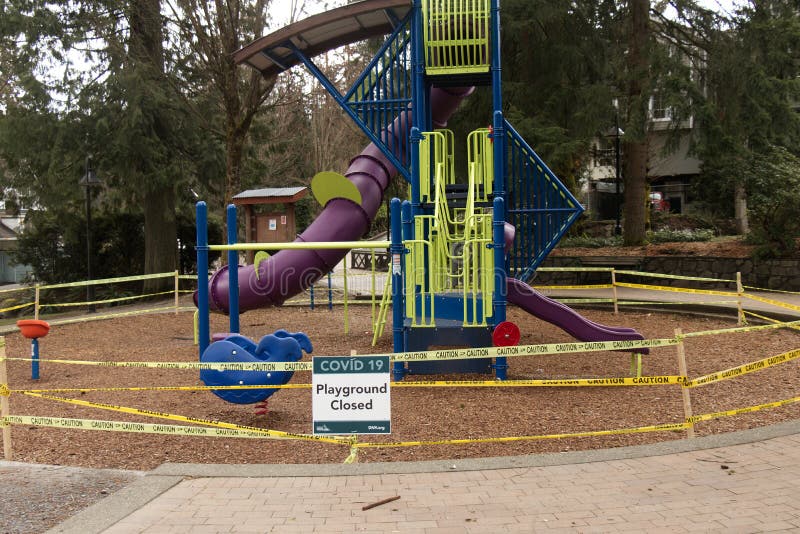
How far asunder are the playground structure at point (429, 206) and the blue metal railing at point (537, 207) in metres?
0.03

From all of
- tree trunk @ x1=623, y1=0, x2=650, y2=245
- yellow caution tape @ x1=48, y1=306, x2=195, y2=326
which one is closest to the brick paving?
yellow caution tape @ x1=48, y1=306, x2=195, y2=326

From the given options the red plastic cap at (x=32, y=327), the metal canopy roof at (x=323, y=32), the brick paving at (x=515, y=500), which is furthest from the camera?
the metal canopy roof at (x=323, y=32)

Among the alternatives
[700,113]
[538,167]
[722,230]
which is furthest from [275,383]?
[722,230]

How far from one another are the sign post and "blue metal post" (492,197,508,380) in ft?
10.7

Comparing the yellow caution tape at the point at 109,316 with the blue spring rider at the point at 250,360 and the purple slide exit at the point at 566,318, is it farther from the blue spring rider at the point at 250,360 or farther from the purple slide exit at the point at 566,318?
the purple slide exit at the point at 566,318

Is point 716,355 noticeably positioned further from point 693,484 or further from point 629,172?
point 629,172

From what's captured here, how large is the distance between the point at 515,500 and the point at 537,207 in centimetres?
→ 668

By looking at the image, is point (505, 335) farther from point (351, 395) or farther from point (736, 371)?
point (351, 395)

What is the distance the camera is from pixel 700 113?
17.1m

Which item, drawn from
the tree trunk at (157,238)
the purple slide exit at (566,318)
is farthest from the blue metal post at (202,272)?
the tree trunk at (157,238)

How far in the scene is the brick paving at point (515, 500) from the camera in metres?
4.08

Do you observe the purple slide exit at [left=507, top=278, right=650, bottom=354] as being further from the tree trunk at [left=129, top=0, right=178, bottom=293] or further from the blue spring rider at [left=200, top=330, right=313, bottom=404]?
the tree trunk at [left=129, top=0, right=178, bottom=293]

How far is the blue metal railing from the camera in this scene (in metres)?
10.1

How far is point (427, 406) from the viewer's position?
23.7ft
